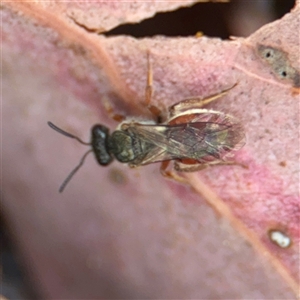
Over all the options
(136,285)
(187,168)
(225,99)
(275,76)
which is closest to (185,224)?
(187,168)

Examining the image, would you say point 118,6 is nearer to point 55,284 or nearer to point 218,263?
point 218,263

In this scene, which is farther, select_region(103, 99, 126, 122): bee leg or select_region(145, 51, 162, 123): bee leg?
select_region(103, 99, 126, 122): bee leg

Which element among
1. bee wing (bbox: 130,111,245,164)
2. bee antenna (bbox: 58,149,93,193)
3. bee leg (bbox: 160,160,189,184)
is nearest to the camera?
bee wing (bbox: 130,111,245,164)

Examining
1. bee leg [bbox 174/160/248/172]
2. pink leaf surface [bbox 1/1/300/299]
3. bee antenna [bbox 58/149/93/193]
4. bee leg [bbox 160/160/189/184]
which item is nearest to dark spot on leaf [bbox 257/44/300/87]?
pink leaf surface [bbox 1/1/300/299]

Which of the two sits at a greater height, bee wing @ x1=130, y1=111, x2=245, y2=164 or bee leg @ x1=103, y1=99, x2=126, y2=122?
bee leg @ x1=103, y1=99, x2=126, y2=122

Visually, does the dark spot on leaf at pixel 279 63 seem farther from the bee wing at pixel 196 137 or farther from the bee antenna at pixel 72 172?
the bee antenna at pixel 72 172

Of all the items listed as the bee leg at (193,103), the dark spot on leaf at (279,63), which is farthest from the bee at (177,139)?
the dark spot on leaf at (279,63)

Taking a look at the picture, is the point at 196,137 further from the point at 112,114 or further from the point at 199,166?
the point at 112,114

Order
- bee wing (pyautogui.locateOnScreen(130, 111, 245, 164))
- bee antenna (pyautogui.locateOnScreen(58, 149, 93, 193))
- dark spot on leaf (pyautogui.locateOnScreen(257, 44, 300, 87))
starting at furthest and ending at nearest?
bee antenna (pyautogui.locateOnScreen(58, 149, 93, 193))
bee wing (pyautogui.locateOnScreen(130, 111, 245, 164))
dark spot on leaf (pyautogui.locateOnScreen(257, 44, 300, 87))

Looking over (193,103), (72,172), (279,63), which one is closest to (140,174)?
(72,172)

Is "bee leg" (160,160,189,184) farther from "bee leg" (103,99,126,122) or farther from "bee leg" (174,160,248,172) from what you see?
"bee leg" (103,99,126,122)
